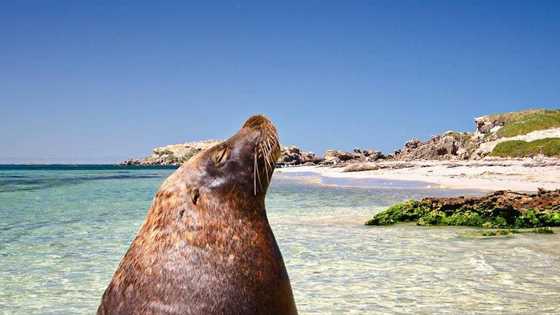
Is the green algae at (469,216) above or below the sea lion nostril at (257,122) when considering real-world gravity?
below

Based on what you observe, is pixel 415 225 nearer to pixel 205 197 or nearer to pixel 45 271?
pixel 45 271

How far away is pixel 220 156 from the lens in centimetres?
358

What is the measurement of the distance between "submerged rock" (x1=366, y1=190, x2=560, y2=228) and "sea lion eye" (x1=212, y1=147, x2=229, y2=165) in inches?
365

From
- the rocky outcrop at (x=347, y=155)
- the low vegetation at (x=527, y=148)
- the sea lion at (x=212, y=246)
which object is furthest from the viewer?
the rocky outcrop at (x=347, y=155)

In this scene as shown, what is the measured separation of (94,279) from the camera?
7.88 m

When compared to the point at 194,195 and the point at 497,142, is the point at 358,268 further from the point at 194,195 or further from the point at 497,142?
the point at 497,142

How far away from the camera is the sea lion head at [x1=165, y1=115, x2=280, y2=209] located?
3.45m

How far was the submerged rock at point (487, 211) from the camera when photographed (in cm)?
1172

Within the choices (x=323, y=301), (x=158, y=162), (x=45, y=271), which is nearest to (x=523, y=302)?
(x=323, y=301)

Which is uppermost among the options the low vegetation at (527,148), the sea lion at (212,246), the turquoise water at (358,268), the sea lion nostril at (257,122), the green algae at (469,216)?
the low vegetation at (527,148)

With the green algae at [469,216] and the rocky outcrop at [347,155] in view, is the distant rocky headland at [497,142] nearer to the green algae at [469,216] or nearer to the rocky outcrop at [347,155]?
the rocky outcrop at [347,155]

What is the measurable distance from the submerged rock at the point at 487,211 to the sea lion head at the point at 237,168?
9187 mm

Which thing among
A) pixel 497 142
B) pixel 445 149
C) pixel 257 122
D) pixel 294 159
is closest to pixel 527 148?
pixel 497 142

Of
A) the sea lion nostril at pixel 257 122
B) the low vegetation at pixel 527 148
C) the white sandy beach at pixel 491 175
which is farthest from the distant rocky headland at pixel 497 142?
the sea lion nostril at pixel 257 122
